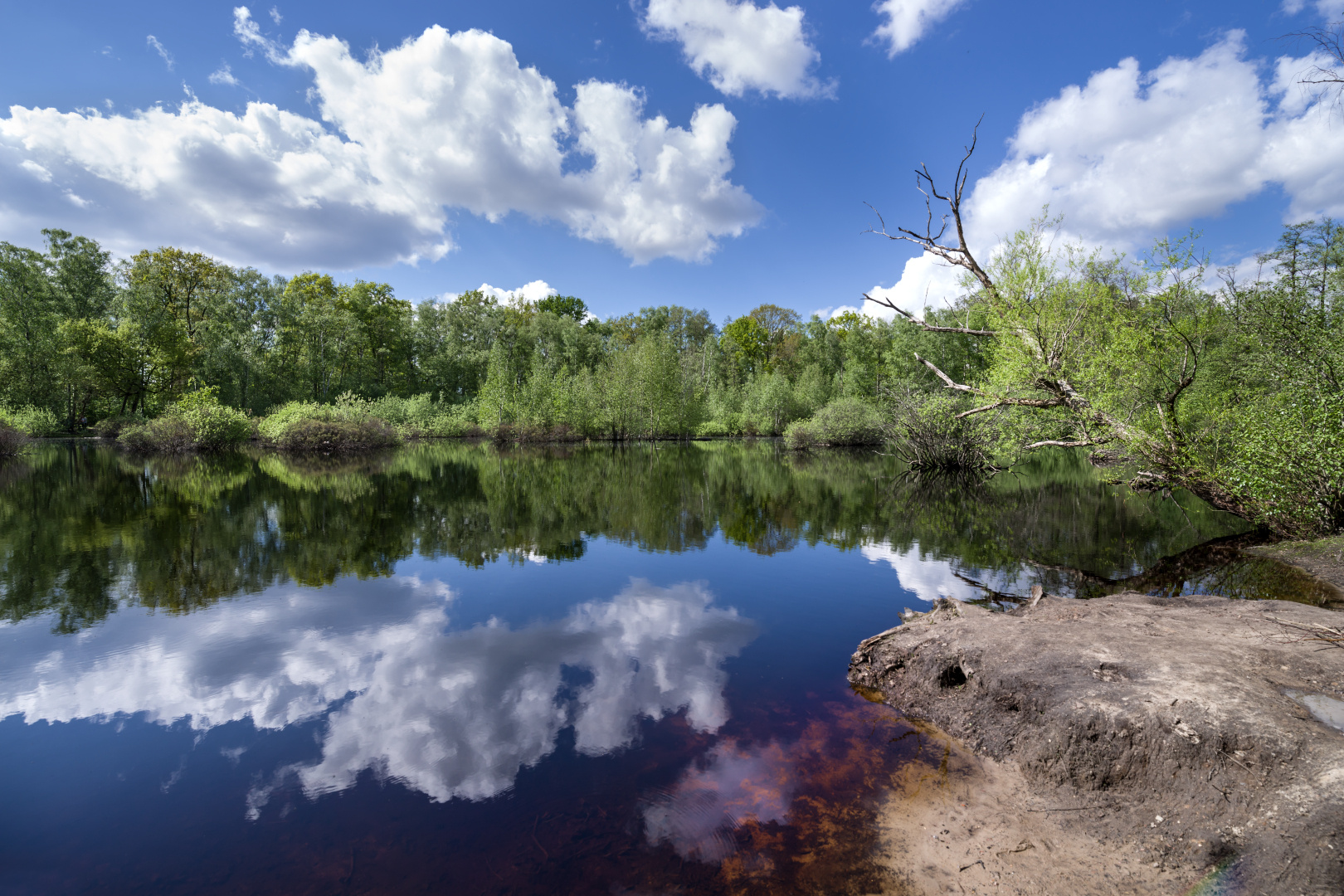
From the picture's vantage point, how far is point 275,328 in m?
49.3

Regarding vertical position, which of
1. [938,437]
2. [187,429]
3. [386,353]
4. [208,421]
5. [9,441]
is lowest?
[9,441]

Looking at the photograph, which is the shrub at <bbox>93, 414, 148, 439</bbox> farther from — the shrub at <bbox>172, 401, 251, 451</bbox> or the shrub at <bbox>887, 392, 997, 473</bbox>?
the shrub at <bbox>887, 392, 997, 473</bbox>

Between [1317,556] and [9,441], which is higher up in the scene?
[1317,556]

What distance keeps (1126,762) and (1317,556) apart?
34.0 ft

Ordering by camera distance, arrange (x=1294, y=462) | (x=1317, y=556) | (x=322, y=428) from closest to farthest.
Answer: (x=1294, y=462) < (x=1317, y=556) < (x=322, y=428)

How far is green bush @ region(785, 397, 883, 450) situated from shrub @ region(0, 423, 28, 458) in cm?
4825

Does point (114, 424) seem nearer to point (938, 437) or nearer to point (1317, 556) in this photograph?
point (938, 437)

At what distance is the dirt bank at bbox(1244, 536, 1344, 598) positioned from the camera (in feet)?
29.7

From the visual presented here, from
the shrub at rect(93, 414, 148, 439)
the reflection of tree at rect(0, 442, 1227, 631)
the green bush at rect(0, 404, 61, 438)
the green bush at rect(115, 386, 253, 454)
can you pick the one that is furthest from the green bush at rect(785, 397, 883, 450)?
the green bush at rect(0, 404, 61, 438)

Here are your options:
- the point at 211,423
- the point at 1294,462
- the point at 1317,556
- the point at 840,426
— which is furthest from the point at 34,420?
the point at 1317,556

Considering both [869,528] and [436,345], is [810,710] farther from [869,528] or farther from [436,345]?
[436,345]

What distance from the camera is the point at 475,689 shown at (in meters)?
5.80

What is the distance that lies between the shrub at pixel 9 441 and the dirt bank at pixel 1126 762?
145ft

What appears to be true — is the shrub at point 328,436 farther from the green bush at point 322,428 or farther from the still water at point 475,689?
the still water at point 475,689
